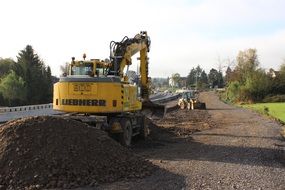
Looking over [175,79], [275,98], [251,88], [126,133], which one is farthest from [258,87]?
[175,79]

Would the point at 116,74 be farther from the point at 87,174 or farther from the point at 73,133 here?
the point at 87,174

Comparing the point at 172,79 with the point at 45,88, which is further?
the point at 172,79

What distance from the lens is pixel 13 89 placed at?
68.1 metres

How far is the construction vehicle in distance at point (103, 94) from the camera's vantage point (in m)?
18.2

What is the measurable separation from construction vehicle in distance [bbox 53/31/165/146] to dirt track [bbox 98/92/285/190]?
1.27 m

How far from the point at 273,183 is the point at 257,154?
17.1 feet

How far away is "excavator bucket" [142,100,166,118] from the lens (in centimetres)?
2397

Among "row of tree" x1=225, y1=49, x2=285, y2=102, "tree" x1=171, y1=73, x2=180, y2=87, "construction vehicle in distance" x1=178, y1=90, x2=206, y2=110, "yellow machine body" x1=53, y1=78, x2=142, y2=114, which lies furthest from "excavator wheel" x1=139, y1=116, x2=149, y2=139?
"tree" x1=171, y1=73, x2=180, y2=87

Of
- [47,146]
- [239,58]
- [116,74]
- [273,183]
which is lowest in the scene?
[273,183]

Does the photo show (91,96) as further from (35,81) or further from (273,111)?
(35,81)

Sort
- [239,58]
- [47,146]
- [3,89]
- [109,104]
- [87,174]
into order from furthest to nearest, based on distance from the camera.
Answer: [239,58], [3,89], [109,104], [47,146], [87,174]

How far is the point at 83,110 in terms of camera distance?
18.5 metres

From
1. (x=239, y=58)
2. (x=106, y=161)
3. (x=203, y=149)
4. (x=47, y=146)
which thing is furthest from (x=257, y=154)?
(x=239, y=58)

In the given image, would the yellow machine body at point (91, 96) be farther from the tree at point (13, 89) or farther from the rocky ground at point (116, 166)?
the tree at point (13, 89)
